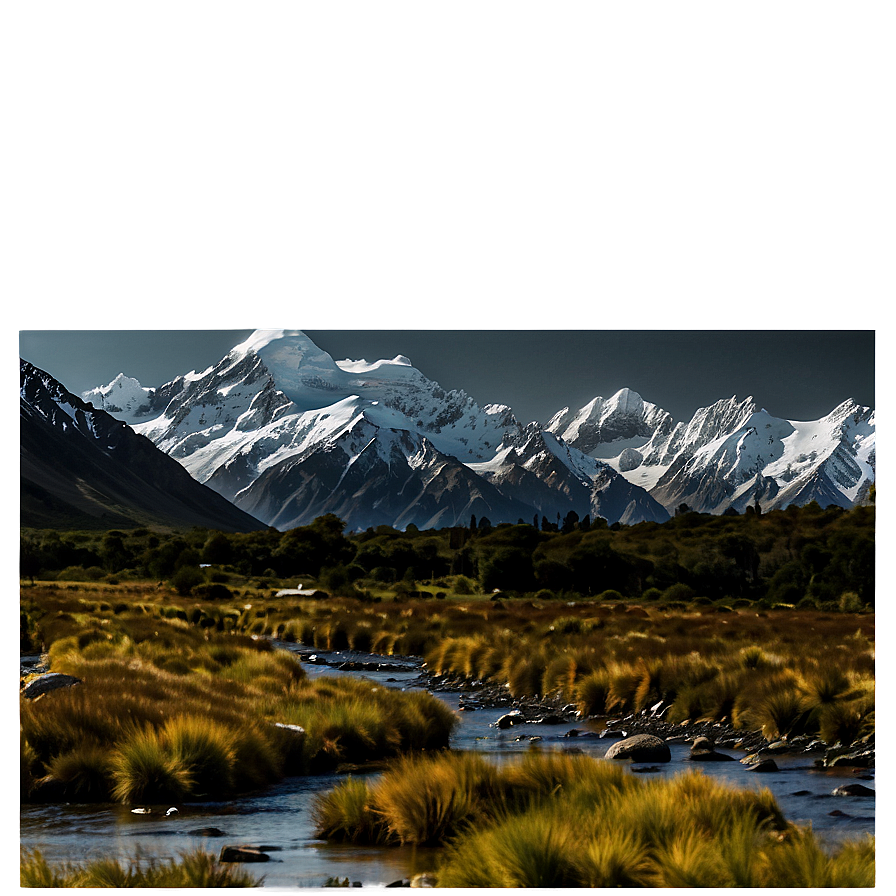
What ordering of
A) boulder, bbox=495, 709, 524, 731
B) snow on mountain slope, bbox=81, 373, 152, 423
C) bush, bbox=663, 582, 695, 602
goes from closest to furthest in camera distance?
snow on mountain slope, bbox=81, 373, 152, 423 → bush, bbox=663, 582, 695, 602 → boulder, bbox=495, 709, 524, 731

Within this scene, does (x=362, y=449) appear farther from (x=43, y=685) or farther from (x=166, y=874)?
(x=166, y=874)

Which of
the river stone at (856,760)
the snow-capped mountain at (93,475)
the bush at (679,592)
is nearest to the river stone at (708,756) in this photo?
the river stone at (856,760)

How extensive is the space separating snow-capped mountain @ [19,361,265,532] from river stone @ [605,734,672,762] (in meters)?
2.58

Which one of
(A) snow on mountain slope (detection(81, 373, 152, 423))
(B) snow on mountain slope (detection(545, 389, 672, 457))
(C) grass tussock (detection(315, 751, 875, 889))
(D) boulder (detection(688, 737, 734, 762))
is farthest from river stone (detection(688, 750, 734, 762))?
(A) snow on mountain slope (detection(81, 373, 152, 423))

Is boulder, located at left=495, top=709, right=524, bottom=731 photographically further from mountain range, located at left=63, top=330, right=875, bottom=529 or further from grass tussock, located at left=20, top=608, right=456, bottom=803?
mountain range, located at left=63, top=330, right=875, bottom=529

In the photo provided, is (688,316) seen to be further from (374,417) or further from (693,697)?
(693,697)

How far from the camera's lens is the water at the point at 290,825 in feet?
13.6

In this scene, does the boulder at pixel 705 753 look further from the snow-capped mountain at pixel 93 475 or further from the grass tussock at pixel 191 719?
the snow-capped mountain at pixel 93 475

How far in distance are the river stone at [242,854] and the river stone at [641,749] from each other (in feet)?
6.50

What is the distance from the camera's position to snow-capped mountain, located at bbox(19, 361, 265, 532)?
16.0 feet

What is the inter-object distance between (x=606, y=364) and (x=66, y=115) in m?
3.46

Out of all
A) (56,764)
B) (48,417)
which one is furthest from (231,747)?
(48,417)

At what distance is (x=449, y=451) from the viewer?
5.46m

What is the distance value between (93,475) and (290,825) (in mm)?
2409
